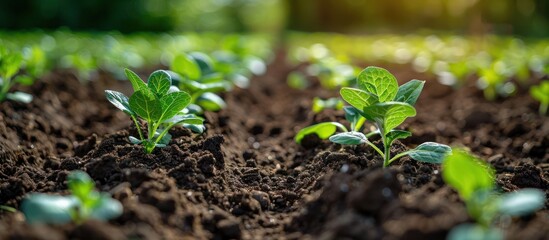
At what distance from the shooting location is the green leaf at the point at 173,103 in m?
2.71

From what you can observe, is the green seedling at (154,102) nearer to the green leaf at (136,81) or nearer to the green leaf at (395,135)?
the green leaf at (136,81)

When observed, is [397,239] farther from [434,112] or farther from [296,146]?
[434,112]

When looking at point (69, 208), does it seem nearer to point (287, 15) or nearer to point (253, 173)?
point (253, 173)

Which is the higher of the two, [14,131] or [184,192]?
[184,192]

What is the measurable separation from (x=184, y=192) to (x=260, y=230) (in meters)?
0.36

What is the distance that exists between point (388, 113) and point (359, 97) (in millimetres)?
146

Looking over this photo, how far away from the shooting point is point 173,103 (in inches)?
108

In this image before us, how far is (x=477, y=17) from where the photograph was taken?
1035 centimetres

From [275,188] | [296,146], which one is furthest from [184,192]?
[296,146]

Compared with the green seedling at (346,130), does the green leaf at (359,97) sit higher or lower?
higher

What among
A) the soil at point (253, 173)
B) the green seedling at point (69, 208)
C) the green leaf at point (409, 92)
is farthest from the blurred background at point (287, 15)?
the green seedling at point (69, 208)

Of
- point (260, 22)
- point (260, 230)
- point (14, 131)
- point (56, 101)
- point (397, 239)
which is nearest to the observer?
point (397, 239)

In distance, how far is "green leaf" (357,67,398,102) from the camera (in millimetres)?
→ 2580

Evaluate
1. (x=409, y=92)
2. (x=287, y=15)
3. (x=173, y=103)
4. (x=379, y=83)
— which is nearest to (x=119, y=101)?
(x=173, y=103)
